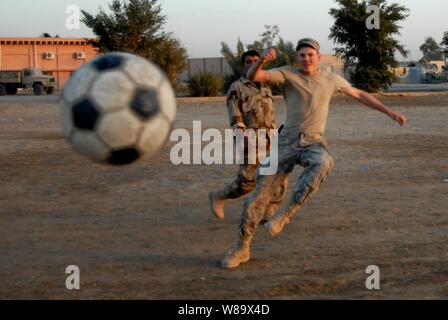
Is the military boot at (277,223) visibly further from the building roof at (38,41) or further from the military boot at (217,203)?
the building roof at (38,41)

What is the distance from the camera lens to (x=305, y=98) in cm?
659

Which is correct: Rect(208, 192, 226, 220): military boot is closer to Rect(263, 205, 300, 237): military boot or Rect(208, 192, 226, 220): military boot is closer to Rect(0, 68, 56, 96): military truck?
Rect(263, 205, 300, 237): military boot

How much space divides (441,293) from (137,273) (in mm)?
2468

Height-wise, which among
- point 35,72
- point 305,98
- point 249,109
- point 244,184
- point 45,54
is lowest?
point 244,184

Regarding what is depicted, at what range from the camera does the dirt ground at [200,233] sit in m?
6.04

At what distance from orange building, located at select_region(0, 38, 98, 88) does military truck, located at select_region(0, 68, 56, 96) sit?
19137 mm

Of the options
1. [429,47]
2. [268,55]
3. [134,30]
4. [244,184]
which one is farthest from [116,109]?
[429,47]

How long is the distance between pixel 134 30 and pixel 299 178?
102 feet

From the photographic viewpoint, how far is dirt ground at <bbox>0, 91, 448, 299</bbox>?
19.8 ft

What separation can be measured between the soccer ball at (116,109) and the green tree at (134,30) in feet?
104

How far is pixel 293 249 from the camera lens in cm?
727

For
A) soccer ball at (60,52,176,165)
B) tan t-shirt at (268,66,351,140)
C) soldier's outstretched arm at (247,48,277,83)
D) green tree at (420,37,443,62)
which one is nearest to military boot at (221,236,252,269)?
tan t-shirt at (268,66,351,140)

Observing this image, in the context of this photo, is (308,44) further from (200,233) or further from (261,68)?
(200,233)
